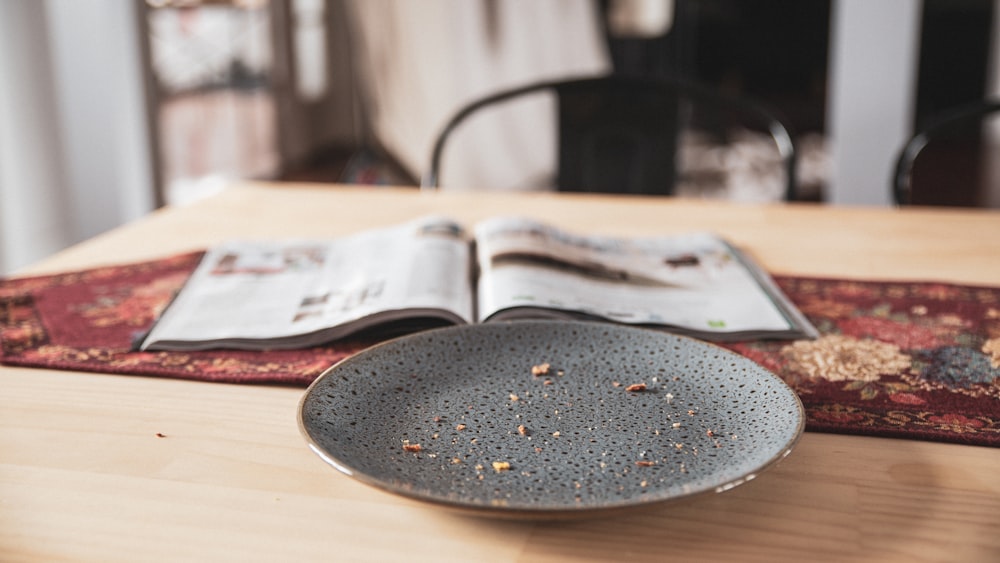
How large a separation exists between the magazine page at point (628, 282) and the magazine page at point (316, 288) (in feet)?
0.13

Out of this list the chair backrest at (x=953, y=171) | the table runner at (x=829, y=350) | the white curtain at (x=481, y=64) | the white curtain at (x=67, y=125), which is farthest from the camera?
the chair backrest at (x=953, y=171)

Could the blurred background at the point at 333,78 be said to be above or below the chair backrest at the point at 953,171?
above

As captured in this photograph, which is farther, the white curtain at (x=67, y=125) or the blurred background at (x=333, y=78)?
the white curtain at (x=67, y=125)

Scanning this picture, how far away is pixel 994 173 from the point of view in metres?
4.20

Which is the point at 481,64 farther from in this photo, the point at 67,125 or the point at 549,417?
the point at 549,417

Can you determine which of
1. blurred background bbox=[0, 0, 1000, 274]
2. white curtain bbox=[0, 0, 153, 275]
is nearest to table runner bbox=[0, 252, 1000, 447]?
blurred background bbox=[0, 0, 1000, 274]

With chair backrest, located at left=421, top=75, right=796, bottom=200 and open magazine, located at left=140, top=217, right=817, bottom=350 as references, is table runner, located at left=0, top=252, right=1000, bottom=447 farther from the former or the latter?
chair backrest, located at left=421, top=75, right=796, bottom=200

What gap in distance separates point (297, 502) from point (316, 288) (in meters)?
0.38

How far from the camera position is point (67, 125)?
8.53ft

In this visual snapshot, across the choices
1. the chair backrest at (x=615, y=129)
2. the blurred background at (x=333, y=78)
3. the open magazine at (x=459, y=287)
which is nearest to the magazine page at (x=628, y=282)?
the open magazine at (x=459, y=287)

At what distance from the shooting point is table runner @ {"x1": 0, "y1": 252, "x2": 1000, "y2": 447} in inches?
25.0

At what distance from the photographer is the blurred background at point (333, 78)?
2299mm

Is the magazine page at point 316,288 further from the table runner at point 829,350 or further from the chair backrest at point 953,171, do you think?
the chair backrest at point 953,171

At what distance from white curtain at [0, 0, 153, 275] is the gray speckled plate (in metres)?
2.18
